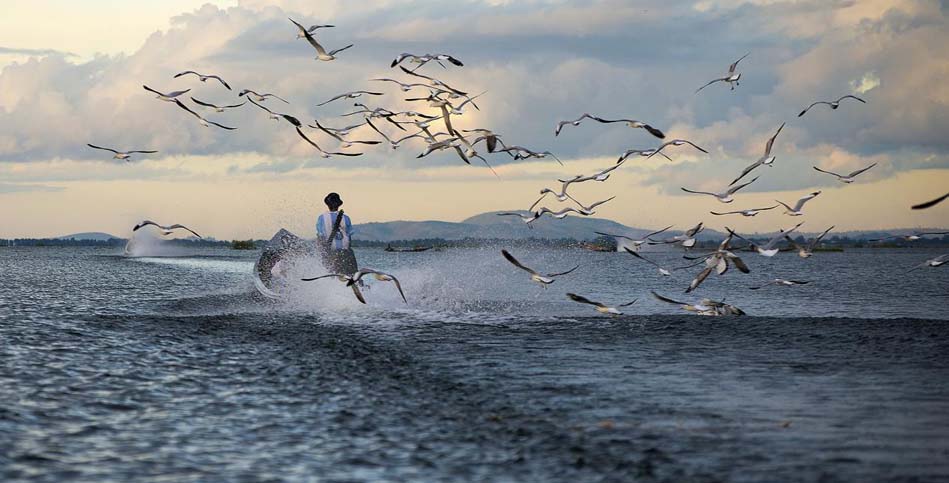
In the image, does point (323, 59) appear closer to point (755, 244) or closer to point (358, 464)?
point (755, 244)

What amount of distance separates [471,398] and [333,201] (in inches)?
Result: 604

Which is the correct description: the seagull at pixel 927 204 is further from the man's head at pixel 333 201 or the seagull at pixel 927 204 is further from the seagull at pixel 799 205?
the man's head at pixel 333 201

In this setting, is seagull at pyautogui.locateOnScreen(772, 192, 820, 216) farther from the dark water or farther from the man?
the man

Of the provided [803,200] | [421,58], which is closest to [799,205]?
[803,200]

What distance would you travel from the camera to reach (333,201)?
2855cm

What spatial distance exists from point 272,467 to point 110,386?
6.06 metres

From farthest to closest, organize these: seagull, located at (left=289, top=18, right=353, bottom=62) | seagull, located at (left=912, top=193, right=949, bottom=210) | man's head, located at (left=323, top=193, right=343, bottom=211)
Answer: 1. man's head, located at (left=323, top=193, right=343, bottom=211)
2. seagull, located at (left=289, top=18, right=353, bottom=62)
3. seagull, located at (left=912, top=193, right=949, bottom=210)

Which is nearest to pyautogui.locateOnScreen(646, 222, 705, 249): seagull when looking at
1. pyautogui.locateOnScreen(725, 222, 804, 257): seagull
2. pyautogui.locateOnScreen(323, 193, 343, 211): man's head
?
pyautogui.locateOnScreen(725, 222, 804, 257): seagull

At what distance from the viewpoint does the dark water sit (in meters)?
10.0

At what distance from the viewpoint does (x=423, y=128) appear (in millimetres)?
20328

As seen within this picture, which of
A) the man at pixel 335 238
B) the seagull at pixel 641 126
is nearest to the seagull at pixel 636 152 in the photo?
the seagull at pixel 641 126

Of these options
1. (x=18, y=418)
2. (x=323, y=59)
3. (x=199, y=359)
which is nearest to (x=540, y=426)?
(x=18, y=418)

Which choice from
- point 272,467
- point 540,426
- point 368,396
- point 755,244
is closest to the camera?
point 272,467

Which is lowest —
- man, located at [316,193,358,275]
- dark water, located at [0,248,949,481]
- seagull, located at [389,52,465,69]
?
dark water, located at [0,248,949,481]
